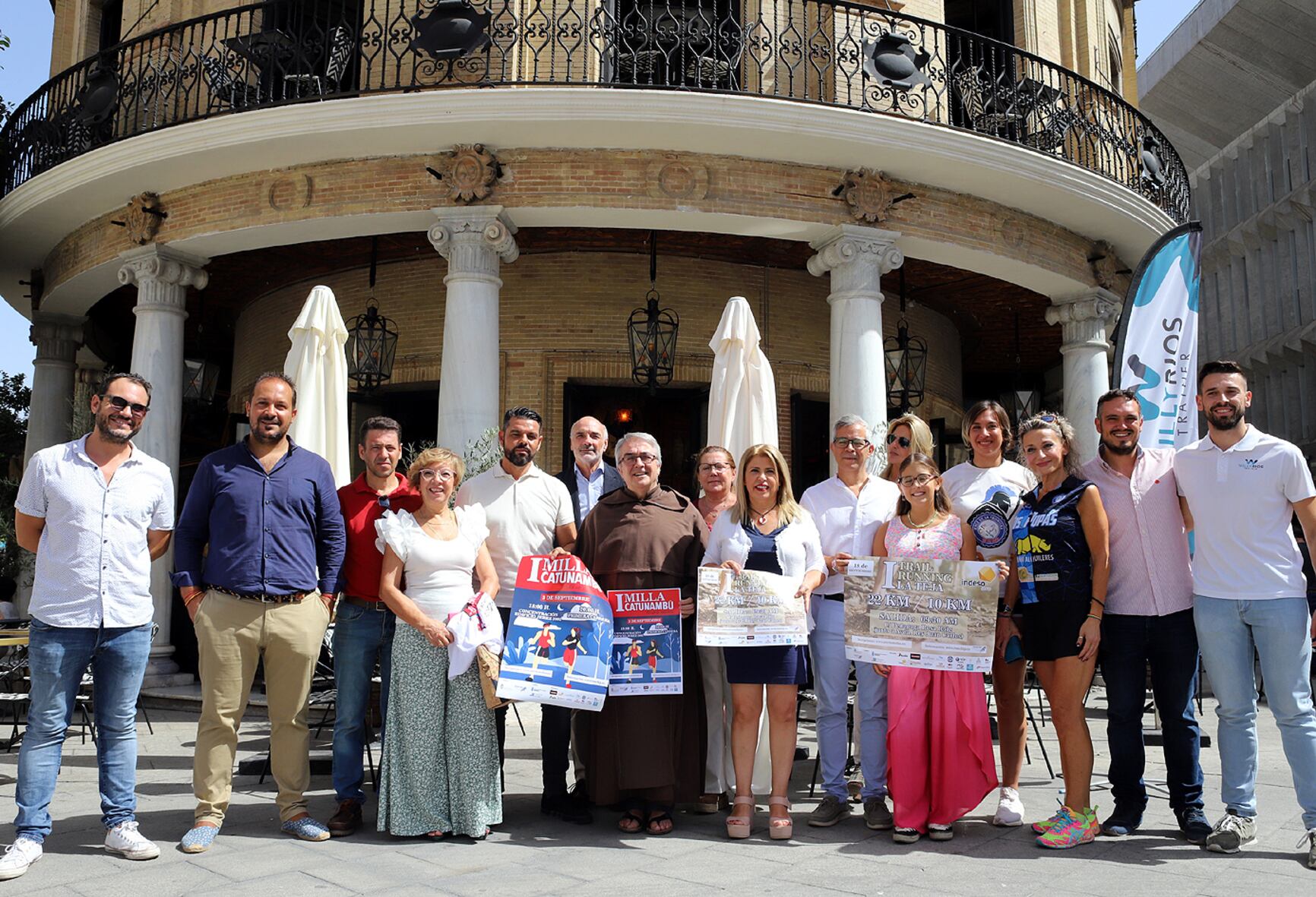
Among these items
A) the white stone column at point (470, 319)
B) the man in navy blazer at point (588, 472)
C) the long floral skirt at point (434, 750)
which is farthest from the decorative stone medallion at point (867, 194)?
the long floral skirt at point (434, 750)

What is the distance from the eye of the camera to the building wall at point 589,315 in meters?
13.2

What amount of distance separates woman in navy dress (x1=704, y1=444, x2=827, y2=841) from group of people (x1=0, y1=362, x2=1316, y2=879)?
1 cm

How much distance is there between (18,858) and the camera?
4.35 m

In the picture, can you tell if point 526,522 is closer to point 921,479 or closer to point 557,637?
point 557,637

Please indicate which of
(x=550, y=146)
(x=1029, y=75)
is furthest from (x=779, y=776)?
(x=1029, y=75)

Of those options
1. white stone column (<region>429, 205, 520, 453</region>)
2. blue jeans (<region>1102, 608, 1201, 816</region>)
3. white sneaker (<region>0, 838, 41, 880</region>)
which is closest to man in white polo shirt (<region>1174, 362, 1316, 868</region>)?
blue jeans (<region>1102, 608, 1201, 816</region>)

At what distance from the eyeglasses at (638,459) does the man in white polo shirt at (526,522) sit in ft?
1.67

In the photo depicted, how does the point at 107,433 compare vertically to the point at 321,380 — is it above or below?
below

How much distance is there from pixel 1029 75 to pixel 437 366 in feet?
25.8

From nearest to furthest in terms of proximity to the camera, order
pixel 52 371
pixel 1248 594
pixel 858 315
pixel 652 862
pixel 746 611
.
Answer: pixel 652 862, pixel 1248 594, pixel 746 611, pixel 858 315, pixel 52 371

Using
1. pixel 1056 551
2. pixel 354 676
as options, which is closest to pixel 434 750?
pixel 354 676

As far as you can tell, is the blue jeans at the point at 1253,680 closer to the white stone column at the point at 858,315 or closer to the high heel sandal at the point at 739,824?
the high heel sandal at the point at 739,824

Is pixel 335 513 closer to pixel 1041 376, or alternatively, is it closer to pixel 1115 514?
pixel 1115 514

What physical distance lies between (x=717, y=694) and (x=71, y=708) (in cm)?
296
